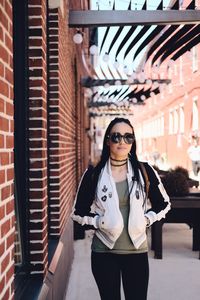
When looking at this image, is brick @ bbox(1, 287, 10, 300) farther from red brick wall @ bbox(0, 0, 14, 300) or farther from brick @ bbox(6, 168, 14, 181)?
brick @ bbox(6, 168, 14, 181)

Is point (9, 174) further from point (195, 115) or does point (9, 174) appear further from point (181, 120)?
point (181, 120)

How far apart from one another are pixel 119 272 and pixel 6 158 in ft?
3.91

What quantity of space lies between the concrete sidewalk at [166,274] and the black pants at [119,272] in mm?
2122

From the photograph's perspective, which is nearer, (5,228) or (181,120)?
(5,228)

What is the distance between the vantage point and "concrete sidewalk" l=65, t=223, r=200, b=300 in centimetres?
504

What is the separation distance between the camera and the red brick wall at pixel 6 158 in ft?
6.57

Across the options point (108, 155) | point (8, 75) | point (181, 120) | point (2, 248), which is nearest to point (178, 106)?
point (181, 120)

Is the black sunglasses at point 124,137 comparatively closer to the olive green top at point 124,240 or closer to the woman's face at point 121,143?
the woman's face at point 121,143

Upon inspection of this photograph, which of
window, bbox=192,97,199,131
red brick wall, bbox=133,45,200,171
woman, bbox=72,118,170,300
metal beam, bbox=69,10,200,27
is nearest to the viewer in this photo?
woman, bbox=72,118,170,300

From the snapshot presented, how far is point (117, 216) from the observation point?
2779 millimetres

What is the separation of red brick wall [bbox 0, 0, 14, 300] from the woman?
0.75 meters

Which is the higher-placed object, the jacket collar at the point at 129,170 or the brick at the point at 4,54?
the brick at the point at 4,54

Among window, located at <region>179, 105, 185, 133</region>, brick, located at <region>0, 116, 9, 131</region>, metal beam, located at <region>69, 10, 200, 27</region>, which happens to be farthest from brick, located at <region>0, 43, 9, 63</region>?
window, located at <region>179, 105, 185, 133</region>

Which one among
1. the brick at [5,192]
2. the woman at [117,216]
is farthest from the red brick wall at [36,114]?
the brick at [5,192]
